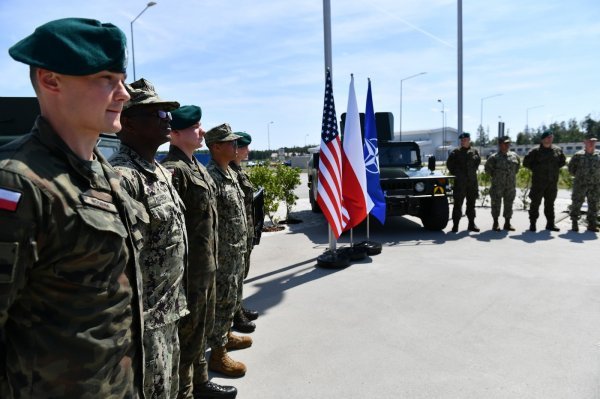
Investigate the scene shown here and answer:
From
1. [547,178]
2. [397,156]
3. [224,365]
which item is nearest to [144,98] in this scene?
[224,365]

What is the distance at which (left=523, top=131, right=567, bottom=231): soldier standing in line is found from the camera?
7.73 meters

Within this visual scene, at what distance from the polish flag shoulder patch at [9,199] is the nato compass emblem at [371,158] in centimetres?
539

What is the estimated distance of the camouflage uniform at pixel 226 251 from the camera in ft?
9.40

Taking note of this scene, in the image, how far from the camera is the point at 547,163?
307 inches

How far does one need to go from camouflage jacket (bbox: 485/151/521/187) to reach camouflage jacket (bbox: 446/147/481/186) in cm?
39

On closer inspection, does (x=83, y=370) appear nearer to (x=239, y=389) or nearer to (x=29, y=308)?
(x=29, y=308)

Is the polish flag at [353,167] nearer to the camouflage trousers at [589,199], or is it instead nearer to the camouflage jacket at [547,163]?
the camouflage jacket at [547,163]

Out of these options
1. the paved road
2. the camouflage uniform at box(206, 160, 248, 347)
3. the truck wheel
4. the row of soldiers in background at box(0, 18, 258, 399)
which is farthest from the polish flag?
the row of soldiers in background at box(0, 18, 258, 399)

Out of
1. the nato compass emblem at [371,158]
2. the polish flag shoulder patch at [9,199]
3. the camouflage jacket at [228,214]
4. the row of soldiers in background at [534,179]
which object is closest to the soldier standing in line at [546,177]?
the row of soldiers in background at [534,179]

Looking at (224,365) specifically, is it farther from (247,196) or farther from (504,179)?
(504,179)

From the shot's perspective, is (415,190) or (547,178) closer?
(415,190)

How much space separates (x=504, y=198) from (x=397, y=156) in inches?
80.8

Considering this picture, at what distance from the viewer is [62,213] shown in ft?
3.34

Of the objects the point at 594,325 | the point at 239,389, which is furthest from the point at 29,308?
the point at 594,325
